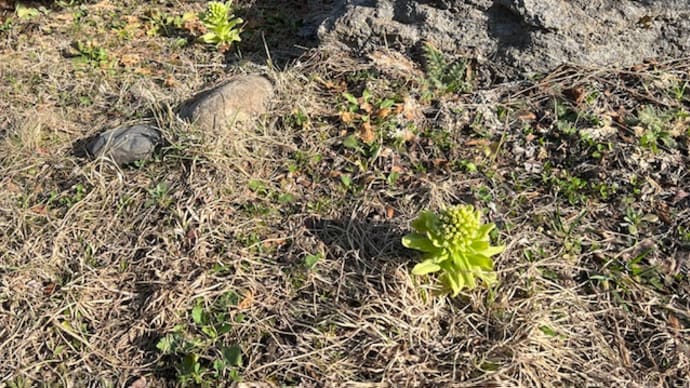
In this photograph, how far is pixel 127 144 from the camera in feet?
9.96

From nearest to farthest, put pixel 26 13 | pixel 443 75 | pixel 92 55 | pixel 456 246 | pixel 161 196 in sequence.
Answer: pixel 456 246 → pixel 161 196 → pixel 443 75 → pixel 92 55 → pixel 26 13

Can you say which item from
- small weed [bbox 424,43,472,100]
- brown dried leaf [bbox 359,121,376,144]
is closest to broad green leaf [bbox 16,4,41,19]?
brown dried leaf [bbox 359,121,376,144]

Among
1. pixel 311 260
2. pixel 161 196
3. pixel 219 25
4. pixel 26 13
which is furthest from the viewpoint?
pixel 26 13

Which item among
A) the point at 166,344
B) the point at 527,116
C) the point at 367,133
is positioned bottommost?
the point at 166,344

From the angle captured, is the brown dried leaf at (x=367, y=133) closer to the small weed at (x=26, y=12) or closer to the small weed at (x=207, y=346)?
the small weed at (x=207, y=346)

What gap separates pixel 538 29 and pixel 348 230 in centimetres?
157

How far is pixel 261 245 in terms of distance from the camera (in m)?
2.65

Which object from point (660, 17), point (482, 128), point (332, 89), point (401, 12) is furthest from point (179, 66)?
point (660, 17)

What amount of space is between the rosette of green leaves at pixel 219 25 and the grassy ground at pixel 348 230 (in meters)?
0.29

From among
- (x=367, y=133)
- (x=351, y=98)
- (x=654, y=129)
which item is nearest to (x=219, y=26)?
(x=351, y=98)

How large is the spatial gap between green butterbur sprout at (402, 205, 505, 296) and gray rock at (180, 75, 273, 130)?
49.1 inches

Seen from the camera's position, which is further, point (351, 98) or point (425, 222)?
point (351, 98)

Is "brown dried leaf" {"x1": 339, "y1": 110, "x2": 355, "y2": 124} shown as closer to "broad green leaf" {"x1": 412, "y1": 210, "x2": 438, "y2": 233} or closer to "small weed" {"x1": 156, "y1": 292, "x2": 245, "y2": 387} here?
"broad green leaf" {"x1": 412, "y1": 210, "x2": 438, "y2": 233}

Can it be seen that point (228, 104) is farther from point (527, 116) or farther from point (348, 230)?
point (527, 116)
